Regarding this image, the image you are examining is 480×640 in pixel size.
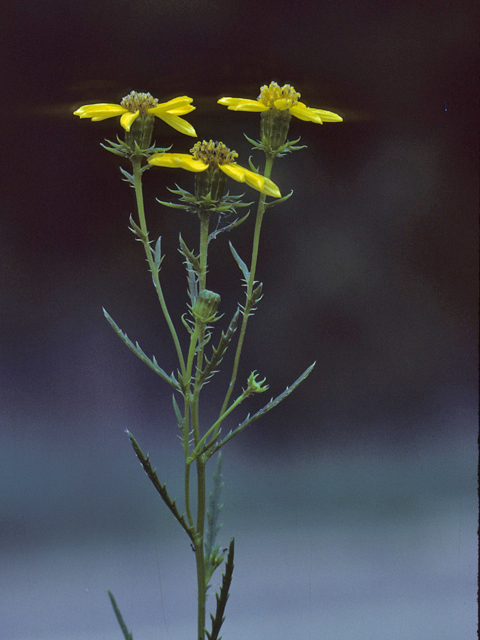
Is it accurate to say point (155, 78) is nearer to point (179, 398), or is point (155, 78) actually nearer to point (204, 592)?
point (179, 398)

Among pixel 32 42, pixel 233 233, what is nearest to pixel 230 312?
pixel 233 233

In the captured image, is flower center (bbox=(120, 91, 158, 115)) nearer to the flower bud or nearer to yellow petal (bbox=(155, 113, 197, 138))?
yellow petal (bbox=(155, 113, 197, 138))

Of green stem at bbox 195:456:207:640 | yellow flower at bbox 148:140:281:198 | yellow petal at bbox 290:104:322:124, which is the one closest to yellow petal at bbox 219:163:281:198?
yellow flower at bbox 148:140:281:198

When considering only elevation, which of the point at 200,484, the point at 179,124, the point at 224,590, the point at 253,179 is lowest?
the point at 224,590

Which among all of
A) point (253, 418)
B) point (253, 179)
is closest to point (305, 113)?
point (253, 179)

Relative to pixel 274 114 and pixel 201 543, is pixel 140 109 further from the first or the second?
pixel 201 543

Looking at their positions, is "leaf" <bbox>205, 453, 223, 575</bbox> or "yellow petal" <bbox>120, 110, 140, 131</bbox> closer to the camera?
"yellow petal" <bbox>120, 110, 140, 131</bbox>
